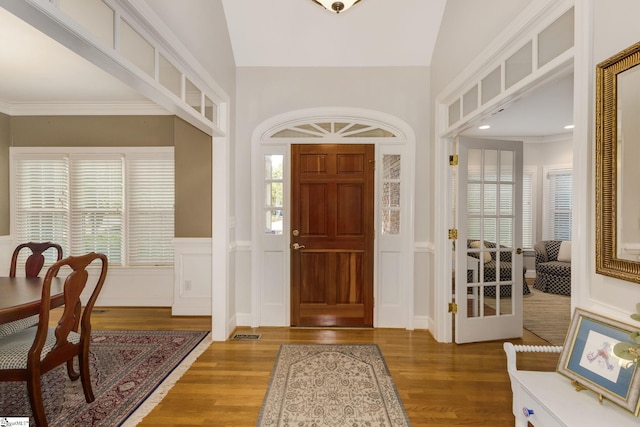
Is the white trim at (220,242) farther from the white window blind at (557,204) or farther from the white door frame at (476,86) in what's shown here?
the white window blind at (557,204)

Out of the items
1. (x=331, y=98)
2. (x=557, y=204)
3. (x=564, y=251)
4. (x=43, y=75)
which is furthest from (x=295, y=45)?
(x=557, y=204)

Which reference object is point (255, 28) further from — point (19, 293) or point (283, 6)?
point (19, 293)

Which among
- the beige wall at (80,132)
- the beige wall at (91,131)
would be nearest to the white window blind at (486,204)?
the beige wall at (80,132)

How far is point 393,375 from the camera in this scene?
2.72 meters

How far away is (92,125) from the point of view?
4.53 m

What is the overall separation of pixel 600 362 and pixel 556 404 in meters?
0.23

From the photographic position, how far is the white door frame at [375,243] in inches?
149

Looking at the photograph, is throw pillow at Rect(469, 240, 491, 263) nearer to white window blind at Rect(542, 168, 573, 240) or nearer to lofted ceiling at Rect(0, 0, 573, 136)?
lofted ceiling at Rect(0, 0, 573, 136)

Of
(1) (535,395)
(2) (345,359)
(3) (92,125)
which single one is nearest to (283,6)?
(3) (92,125)

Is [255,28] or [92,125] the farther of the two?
[92,125]

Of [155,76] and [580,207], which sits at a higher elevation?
[155,76]

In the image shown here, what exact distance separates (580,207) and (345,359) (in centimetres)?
218

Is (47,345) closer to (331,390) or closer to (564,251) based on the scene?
(331,390)

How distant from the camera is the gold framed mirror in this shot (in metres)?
1.27
